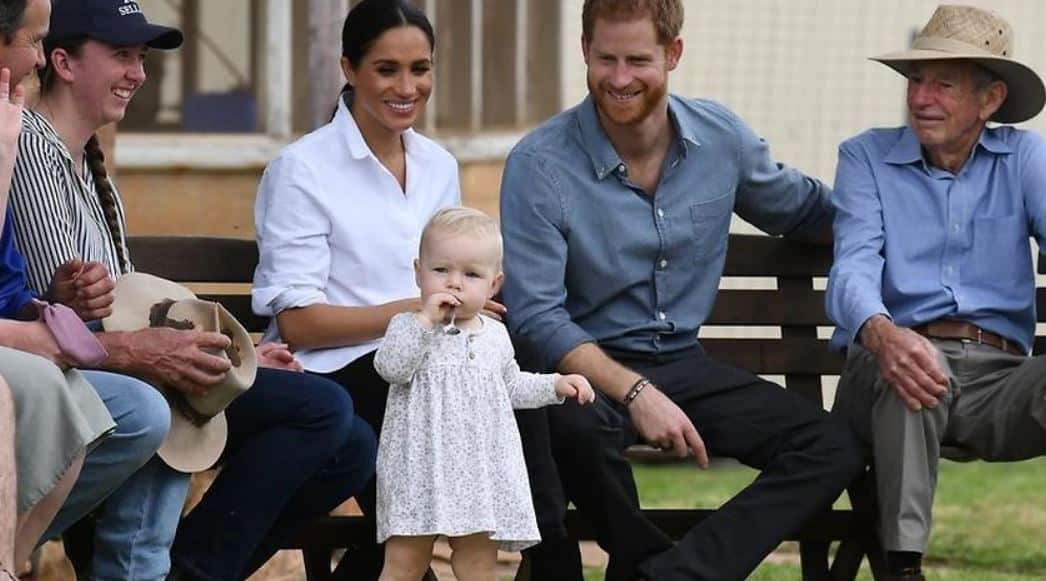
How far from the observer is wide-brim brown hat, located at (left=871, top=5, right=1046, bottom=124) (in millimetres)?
6473

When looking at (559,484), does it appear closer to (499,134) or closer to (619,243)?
(619,243)

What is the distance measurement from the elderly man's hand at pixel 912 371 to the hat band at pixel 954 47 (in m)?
0.83

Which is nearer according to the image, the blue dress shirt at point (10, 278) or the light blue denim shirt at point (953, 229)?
the blue dress shirt at point (10, 278)

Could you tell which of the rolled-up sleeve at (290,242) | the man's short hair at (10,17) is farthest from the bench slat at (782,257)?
the man's short hair at (10,17)

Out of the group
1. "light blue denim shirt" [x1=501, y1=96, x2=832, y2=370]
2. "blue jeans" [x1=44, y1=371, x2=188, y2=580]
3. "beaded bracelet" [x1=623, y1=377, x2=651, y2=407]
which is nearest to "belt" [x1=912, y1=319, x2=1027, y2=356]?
"light blue denim shirt" [x1=501, y1=96, x2=832, y2=370]

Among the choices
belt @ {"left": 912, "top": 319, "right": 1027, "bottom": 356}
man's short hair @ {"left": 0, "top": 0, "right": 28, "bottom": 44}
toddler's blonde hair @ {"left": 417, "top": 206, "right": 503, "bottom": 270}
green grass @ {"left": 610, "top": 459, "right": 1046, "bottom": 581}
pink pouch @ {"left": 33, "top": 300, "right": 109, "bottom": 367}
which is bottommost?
green grass @ {"left": 610, "top": 459, "right": 1046, "bottom": 581}

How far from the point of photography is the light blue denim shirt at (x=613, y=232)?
6148 millimetres

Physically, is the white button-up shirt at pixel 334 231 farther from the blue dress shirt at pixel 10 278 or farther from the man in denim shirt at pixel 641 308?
the blue dress shirt at pixel 10 278

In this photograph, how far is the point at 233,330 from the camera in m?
5.70

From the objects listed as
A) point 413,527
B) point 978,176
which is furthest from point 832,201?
point 413,527

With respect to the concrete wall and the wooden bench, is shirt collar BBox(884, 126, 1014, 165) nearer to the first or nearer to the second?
the wooden bench

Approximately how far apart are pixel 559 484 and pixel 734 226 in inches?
219

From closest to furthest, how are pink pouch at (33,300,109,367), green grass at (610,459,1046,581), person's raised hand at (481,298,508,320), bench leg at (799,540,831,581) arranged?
1. pink pouch at (33,300,109,367)
2. person's raised hand at (481,298,508,320)
3. bench leg at (799,540,831,581)
4. green grass at (610,459,1046,581)

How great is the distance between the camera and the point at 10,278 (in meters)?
5.38
